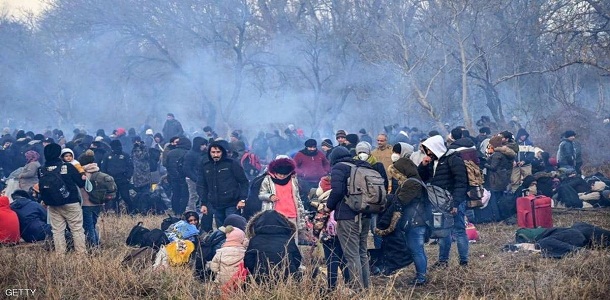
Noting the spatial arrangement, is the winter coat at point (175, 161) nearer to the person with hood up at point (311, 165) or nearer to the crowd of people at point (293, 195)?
the crowd of people at point (293, 195)

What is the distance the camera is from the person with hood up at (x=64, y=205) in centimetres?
974

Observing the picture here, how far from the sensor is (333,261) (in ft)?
24.2

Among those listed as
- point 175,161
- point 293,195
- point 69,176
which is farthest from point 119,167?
point 293,195

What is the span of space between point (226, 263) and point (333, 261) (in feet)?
3.62

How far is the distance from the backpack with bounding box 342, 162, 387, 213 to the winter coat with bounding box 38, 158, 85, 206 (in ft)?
14.7

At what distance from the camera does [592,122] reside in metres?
20.9

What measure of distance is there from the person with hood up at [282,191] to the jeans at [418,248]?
171 centimetres

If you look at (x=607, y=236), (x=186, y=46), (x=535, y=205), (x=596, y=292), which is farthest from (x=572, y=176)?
(x=186, y=46)

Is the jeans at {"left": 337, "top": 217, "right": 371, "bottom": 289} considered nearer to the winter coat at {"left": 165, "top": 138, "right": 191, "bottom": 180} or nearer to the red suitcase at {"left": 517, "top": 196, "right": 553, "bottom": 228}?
the red suitcase at {"left": 517, "top": 196, "right": 553, "bottom": 228}

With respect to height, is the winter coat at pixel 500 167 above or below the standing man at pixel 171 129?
below

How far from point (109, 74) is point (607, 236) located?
23154 mm

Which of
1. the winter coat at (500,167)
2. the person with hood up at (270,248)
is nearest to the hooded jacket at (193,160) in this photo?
the winter coat at (500,167)

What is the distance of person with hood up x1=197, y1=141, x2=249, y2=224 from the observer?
10.1 m

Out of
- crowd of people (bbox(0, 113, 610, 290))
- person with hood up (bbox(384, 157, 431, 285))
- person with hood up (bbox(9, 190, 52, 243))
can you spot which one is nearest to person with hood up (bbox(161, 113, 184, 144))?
crowd of people (bbox(0, 113, 610, 290))
